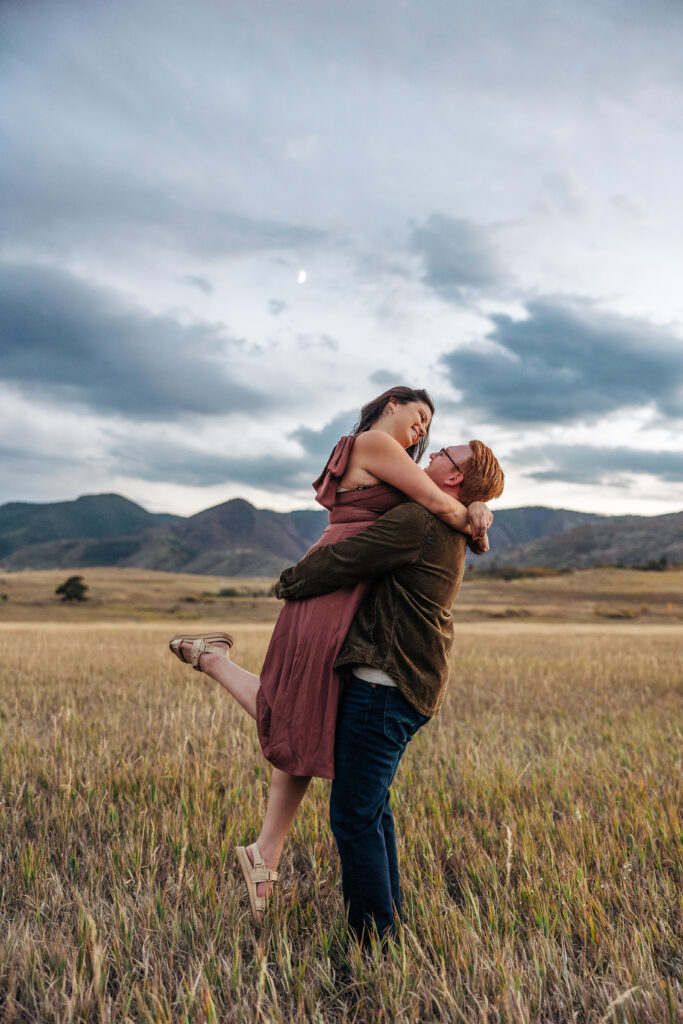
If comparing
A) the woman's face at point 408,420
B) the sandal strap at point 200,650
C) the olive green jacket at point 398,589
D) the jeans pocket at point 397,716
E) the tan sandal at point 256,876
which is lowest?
the tan sandal at point 256,876

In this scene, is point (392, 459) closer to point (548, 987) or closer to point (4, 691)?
point (548, 987)

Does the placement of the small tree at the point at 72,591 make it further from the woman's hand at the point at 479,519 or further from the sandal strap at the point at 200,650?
the woman's hand at the point at 479,519

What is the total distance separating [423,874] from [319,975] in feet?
3.29

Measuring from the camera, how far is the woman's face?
2.70m

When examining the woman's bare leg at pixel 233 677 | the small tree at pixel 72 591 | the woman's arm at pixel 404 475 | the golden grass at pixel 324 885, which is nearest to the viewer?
the golden grass at pixel 324 885

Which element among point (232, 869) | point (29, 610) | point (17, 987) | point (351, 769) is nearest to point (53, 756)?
point (232, 869)

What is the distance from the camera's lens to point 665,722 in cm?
696

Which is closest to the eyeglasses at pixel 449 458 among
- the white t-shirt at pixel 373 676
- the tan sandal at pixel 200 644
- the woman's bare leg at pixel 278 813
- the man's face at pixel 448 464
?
the man's face at pixel 448 464

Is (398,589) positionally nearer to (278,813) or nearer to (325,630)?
(325,630)

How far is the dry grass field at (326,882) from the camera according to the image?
7.12 ft

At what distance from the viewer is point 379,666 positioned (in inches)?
92.4

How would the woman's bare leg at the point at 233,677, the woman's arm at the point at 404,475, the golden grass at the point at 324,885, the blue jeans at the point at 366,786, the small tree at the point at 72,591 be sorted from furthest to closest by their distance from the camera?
the small tree at the point at 72,591
the woman's bare leg at the point at 233,677
the woman's arm at the point at 404,475
the blue jeans at the point at 366,786
the golden grass at the point at 324,885

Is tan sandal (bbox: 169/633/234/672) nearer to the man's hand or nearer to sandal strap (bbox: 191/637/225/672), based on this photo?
sandal strap (bbox: 191/637/225/672)

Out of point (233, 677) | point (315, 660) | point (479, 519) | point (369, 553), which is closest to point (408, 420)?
point (479, 519)
